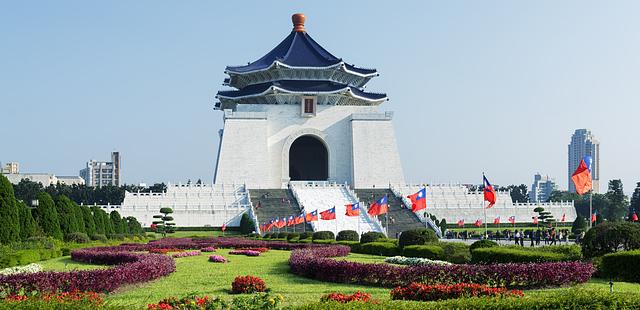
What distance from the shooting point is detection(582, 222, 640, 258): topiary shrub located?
13266 millimetres

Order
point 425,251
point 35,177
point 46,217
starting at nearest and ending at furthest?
point 425,251, point 46,217, point 35,177

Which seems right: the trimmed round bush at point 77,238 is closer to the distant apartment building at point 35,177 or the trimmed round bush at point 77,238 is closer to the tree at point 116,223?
the tree at point 116,223

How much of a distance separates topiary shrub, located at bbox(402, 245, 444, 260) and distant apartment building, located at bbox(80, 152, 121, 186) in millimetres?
137376

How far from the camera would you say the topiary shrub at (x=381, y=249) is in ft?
66.4

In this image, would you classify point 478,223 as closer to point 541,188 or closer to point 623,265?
point 623,265

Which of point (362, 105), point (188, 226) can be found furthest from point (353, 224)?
point (362, 105)

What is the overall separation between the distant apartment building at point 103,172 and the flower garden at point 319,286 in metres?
140

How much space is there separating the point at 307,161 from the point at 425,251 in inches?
1606

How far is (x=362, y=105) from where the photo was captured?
182 feet

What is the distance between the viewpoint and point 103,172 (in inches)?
6161

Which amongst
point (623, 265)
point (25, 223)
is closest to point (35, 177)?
point (25, 223)

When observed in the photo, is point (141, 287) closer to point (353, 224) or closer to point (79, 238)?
point (79, 238)

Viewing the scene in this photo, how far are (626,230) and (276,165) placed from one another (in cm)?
3973

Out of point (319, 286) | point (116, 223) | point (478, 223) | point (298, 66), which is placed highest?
point (298, 66)
